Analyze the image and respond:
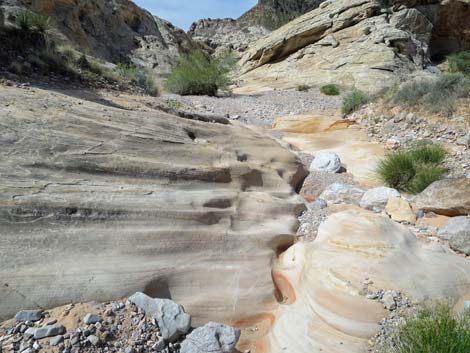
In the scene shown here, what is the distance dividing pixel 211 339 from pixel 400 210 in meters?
2.62

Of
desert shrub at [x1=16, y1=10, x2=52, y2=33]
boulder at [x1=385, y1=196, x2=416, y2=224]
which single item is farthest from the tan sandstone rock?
desert shrub at [x1=16, y1=10, x2=52, y2=33]

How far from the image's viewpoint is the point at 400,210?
11.8 ft

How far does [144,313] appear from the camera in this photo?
1.96m

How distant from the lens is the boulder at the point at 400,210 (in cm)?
349

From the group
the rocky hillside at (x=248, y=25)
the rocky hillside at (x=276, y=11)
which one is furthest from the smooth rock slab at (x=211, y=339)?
the rocky hillside at (x=276, y=11)

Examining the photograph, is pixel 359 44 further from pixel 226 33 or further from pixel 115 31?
pixel 226 33

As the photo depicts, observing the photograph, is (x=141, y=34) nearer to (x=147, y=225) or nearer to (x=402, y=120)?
(x=402, y=120)

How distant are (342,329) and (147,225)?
153 centimetres

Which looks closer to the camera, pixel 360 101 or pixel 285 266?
pixel 285 266

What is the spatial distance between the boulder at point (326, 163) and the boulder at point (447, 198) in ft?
4.21

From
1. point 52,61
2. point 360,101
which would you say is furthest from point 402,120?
point 52,61

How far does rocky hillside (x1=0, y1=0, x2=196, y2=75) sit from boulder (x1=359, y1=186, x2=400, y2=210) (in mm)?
11342

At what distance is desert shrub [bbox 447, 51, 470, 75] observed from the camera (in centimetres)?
1622

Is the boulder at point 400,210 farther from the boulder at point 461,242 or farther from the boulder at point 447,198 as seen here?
the boulder at point 461,242
